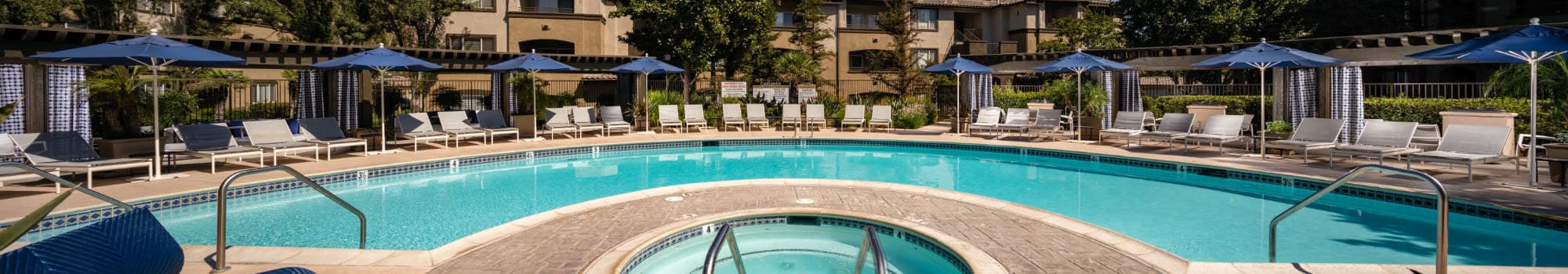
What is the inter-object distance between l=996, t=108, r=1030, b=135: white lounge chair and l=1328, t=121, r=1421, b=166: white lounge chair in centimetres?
572

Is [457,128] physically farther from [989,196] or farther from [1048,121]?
[1048,121]

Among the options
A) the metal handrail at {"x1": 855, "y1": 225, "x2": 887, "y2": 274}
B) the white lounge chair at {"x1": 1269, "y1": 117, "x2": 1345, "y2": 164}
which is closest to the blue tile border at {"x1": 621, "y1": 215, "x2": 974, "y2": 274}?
the metal handrail at {"x1": 855, "y1": 225, "x2": 887, "y2": 274}

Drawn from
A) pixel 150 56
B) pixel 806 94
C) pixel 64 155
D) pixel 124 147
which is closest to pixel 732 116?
pixel 806 94

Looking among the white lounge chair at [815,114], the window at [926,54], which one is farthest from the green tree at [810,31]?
the window at [926,54]

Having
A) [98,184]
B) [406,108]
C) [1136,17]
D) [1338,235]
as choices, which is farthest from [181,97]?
[1136,17]

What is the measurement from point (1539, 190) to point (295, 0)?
1124 inches

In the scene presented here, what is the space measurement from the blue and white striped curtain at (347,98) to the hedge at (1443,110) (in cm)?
2001

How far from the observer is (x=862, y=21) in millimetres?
33656

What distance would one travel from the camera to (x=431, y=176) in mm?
10922

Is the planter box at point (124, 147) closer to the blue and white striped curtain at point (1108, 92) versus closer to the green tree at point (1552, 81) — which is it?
the blue and white striped curtain at point (1108, 92)

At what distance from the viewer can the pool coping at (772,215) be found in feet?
16.5

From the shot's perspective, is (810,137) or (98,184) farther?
(810,137)

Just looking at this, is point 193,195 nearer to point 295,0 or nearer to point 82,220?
point 82,220

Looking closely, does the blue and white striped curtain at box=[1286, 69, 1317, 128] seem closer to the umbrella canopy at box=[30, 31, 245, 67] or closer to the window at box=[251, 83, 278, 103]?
the umbrella canopy at box=[30, 31, 245, 67]
